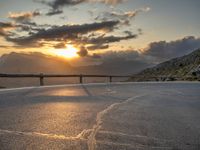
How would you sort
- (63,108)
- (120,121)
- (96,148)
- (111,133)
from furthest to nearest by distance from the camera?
(63,108) < (120,121) < (111,133) < (96,148)

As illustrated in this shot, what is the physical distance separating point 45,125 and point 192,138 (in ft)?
9.65

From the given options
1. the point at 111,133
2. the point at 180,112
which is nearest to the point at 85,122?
the point at 111,133

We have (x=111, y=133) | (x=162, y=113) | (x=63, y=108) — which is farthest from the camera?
(x=63, y=108)

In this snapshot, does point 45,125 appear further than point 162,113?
No

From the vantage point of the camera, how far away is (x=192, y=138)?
6.26m

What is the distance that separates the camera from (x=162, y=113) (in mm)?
9438

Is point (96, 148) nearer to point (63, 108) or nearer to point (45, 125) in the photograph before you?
point (45, 125)

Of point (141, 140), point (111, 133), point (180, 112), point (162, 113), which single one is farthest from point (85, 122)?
point (180, 112)

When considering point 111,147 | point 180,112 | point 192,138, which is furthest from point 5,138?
point 180,112

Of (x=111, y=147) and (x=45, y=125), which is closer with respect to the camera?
(x=111, y=147)

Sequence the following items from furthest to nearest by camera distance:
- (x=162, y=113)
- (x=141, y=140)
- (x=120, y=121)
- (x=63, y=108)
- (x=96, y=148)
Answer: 1. (x=63, y=108)
2. (x=162, y=113)
3. (x=120, y=121)
4. (x=141, y=140)
5. (x=96, y=148)

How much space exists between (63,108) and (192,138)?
191 inches

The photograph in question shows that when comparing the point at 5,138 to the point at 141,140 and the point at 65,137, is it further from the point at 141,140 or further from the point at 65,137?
the point at 141,140

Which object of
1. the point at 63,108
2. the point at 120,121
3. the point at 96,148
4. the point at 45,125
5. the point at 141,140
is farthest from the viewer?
the point at 63,108
